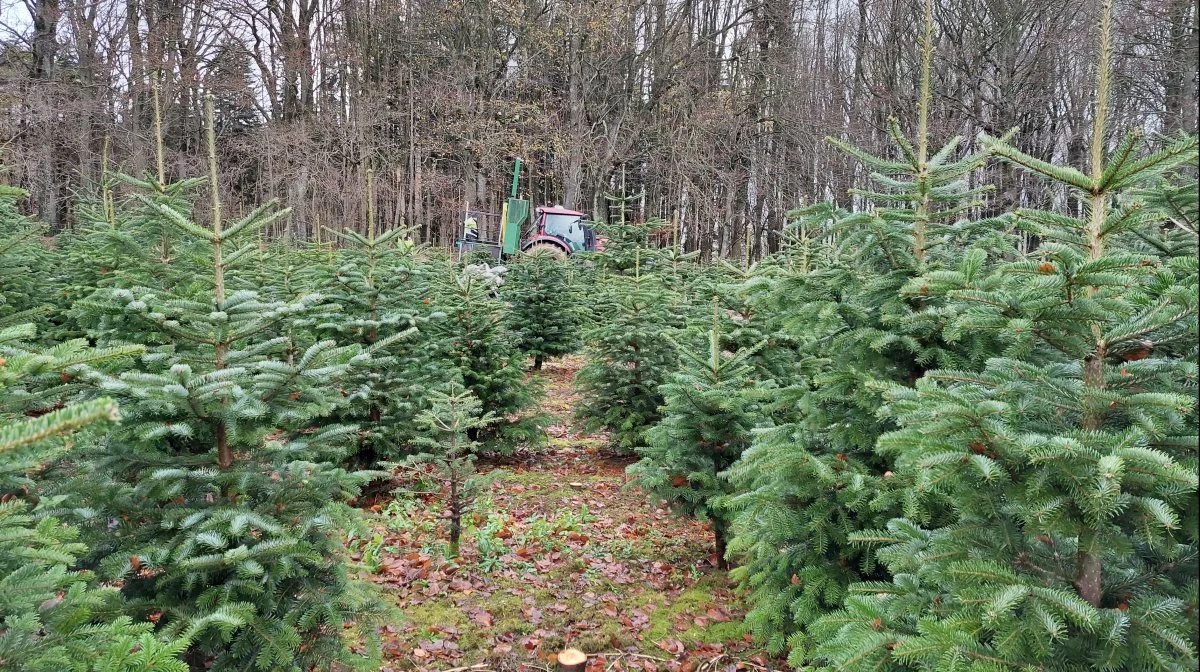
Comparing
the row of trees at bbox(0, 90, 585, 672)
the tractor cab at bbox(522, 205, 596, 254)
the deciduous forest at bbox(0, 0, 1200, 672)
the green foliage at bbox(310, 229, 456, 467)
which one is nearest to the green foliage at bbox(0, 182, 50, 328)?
the deciduous forest at bbox(0, 0, 1200, 672)

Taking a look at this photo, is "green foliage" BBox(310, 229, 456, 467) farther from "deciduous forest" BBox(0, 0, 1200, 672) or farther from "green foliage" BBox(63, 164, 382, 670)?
"green foliage" BBox(63, 164, 382, 670)

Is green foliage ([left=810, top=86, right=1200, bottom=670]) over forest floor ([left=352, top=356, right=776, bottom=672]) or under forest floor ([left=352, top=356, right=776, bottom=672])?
over

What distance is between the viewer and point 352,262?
6051 mm

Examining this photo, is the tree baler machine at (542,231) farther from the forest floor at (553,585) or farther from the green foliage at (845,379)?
the green foliage at (845,379)

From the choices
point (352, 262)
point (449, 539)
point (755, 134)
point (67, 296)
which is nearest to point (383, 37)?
point (755, 134)

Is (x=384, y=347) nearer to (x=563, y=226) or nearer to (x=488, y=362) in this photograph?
(x=488, y=362)

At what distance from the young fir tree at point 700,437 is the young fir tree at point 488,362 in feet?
8.59

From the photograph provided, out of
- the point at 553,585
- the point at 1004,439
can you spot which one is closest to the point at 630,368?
the point at 553,585

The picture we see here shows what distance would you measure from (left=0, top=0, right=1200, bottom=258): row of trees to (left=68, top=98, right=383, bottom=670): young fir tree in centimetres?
1631

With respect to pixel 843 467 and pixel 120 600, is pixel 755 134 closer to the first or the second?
pixel 843 467

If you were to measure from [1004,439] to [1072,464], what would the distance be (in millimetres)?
166

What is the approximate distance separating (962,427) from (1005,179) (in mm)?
16406

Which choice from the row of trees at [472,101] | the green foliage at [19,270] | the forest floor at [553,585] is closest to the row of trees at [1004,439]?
the forest floor at [553,585]

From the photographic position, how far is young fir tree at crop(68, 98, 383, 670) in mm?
2582
